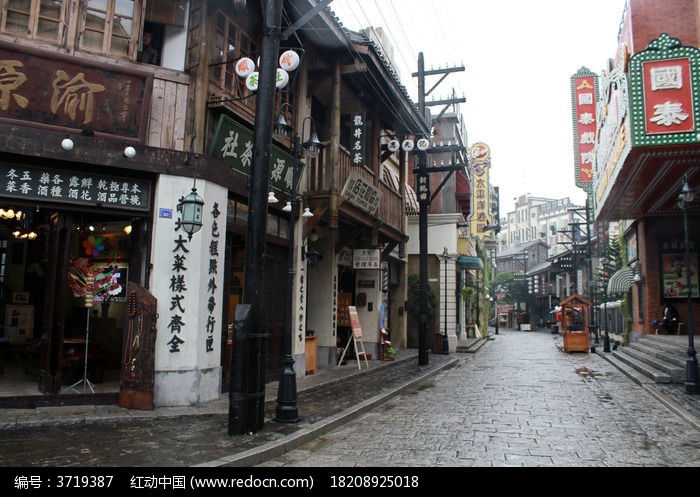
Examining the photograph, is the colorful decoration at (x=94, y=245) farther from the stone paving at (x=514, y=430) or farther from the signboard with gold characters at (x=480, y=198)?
the signboard with gold characters at (x=480, y=198)

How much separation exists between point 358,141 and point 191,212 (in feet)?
22.7

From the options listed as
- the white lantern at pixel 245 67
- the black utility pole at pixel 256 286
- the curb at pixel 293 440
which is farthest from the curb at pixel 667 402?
the white lantern at pixel 245 67

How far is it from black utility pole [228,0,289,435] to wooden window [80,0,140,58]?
3044 millimetres

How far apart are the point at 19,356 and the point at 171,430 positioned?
6918 mm

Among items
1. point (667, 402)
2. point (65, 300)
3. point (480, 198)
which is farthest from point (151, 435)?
point (480, 198)

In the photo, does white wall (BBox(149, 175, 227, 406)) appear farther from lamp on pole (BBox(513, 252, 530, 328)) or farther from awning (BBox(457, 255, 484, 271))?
lamp on pole (BBox(513, 252, 530, 328))

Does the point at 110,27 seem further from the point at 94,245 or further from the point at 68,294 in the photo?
the point at 68,294

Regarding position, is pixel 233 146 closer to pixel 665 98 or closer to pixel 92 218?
pixel 92 218

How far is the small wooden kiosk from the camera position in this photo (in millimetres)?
25156

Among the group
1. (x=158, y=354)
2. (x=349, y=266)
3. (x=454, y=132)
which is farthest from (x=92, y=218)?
(x=454, y=132)

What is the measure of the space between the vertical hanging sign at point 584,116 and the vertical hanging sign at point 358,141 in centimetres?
1619

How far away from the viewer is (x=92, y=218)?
31.0 feet

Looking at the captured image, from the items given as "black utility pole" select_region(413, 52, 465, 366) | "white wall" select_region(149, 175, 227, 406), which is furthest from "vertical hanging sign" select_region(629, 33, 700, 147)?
"white wall" select_region(149, 175, 227, 406)
